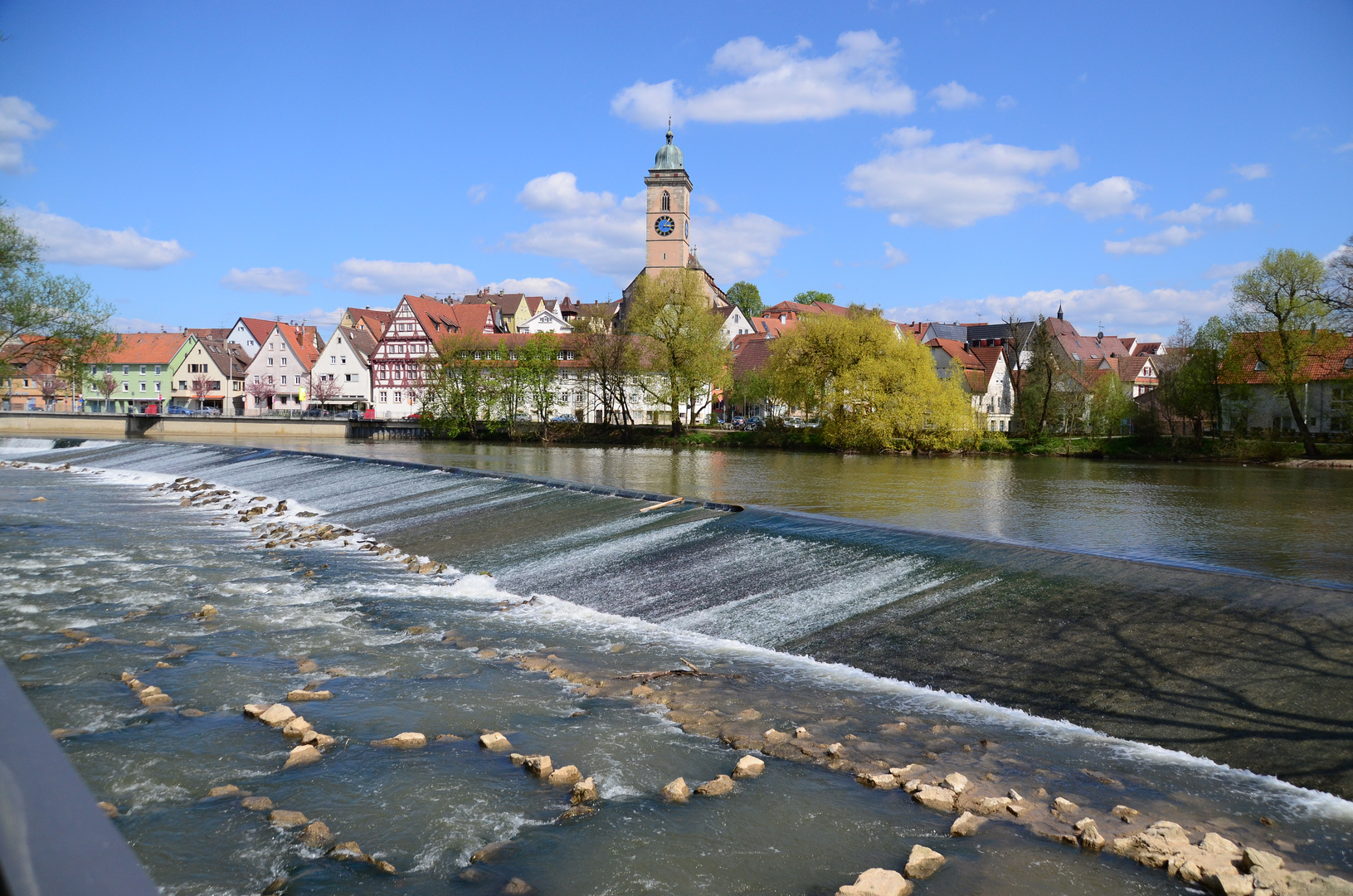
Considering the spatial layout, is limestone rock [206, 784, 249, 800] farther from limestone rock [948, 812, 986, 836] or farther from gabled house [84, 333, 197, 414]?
gabled house [84, 333, 197, 414]

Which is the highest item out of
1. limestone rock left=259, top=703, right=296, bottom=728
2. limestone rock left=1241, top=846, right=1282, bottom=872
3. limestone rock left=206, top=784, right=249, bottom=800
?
limestone rock left=259, top=703, right=296, bottom=728

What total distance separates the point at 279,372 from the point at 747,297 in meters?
62.9

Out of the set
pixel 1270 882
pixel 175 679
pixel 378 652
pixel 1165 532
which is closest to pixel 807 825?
pixel 1270 882

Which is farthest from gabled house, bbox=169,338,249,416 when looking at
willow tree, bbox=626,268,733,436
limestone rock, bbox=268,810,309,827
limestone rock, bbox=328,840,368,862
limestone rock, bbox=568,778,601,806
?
limestone rock, bbox=328,840,368,862

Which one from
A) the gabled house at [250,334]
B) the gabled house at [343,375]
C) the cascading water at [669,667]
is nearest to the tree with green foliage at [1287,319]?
the cascading water at [669,667]

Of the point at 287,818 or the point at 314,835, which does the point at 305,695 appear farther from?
the point at 314,835

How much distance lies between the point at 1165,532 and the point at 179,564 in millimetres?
18035

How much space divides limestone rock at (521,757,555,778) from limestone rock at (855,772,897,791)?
2330 millimetres

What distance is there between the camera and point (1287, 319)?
48406 mm

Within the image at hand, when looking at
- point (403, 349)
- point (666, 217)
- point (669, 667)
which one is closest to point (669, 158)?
point (666, 217)

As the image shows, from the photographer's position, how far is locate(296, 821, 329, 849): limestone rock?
18.9 feet

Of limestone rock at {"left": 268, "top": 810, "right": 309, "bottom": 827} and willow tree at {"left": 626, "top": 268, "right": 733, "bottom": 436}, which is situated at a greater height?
willow tree at {"left": 626, "top": 268, "right": 733, "bottom": 436}

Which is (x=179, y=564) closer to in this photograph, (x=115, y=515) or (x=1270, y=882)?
(x=115, y=515)

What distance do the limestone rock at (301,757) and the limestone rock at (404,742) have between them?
1.51 feet
